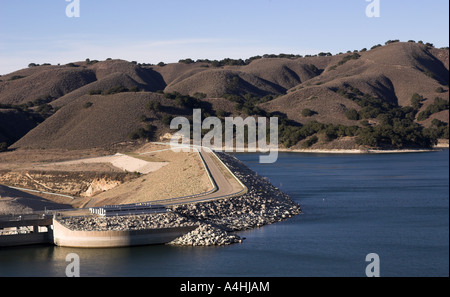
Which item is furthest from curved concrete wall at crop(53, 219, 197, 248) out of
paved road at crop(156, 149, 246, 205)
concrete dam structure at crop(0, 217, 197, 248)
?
paved road at crop(156, 149, 246, 205)

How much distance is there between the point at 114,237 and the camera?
44781 millimetres

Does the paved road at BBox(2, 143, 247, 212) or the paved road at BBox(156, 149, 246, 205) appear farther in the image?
the paved road at BBox(156, 149, 246, 205)

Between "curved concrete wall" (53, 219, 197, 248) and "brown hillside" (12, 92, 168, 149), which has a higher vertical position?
"brown hillside" (12, 92, 168, 149)

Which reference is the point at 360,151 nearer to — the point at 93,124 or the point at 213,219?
the point at 93,124

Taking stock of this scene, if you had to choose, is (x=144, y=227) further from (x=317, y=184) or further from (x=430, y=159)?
(x=430, y=159)

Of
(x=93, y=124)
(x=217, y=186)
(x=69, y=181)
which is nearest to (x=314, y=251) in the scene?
(x=217, y=186)

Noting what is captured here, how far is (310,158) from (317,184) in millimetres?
47385

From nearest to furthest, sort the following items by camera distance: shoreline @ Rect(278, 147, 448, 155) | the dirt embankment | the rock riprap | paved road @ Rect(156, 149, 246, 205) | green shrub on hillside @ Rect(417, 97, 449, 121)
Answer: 1. the rock riprap
2. paved road @ Rect(156, 149, 246, 205)
3. the dirt embankment
4. shoreline @ Rect(278, 147, 448, 155)
5. green shrub on hillside @ Rect(417, 97, 449, 121)

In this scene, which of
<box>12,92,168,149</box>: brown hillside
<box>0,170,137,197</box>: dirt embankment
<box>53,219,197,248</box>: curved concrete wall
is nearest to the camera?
<box>53,219,197,248</box>: curved concrete wall

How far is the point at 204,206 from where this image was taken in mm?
52969

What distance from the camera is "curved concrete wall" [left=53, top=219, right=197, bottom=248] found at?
147 ft

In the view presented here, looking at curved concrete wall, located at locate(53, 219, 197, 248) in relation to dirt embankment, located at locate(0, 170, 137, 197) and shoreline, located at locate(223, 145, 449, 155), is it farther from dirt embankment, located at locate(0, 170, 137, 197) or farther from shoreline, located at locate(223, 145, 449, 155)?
shoreline, located at locate(223, 145, 449, 155)

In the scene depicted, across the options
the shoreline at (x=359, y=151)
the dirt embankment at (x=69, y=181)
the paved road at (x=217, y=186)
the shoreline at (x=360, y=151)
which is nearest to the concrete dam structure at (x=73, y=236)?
the paved road at (x=217, y=186)

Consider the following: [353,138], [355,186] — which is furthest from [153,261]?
[353,138]
